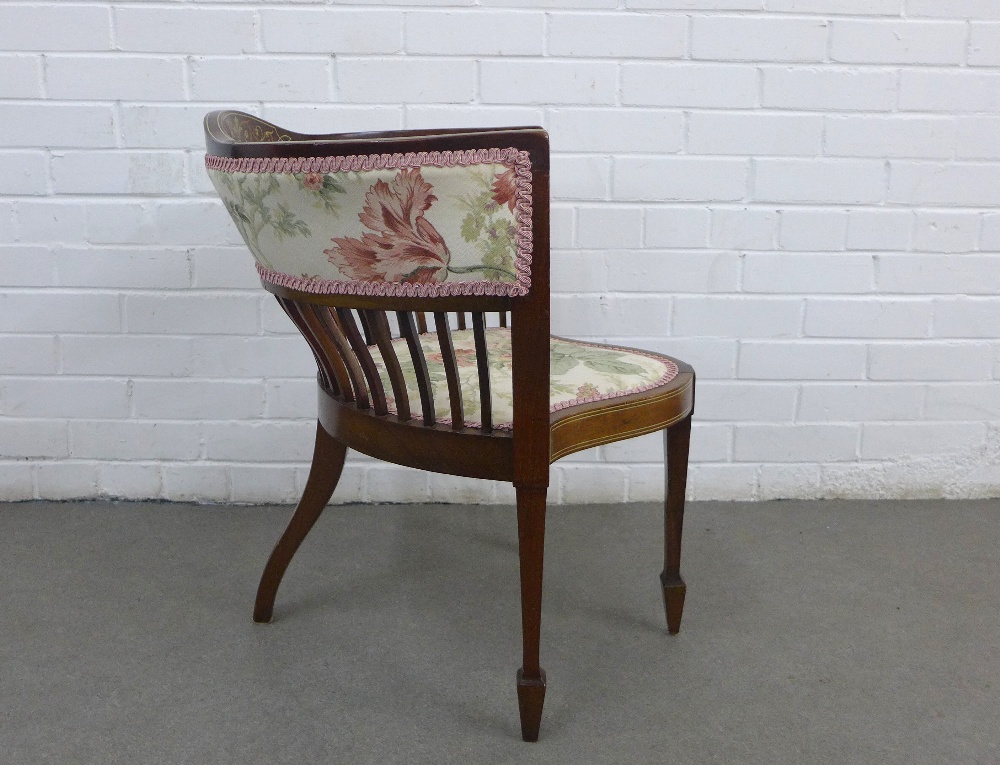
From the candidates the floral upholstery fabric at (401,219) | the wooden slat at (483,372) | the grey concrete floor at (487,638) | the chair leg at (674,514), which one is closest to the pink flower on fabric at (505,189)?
the floral upholstery fabric at (401,219)

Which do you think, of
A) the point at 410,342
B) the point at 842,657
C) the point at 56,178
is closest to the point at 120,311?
the point at 56,178

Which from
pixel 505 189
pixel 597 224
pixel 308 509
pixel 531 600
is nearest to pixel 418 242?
pixel 505 189

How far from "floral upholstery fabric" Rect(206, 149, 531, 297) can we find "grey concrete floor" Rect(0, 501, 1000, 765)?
2.14ft

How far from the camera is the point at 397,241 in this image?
1.07m

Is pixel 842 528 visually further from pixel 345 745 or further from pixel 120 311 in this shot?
pixel 120 311

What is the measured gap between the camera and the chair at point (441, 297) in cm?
102

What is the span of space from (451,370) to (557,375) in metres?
0.24

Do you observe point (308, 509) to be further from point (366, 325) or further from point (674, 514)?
point (674, 514)

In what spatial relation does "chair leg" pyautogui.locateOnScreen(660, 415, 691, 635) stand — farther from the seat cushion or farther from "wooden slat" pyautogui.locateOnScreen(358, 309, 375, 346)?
"wooden slat" pyautogui.locateOnScreen(358, 309, 375, 346)

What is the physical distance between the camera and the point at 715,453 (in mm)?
2066

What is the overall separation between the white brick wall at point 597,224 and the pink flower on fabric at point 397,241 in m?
0.86

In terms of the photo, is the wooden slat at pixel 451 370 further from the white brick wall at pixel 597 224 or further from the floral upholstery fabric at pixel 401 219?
the white brick wall at pixel 597 224

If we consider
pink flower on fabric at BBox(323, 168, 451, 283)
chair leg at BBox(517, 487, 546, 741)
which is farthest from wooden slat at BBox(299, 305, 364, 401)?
chair leg at BBox(517, 487, 546, 741)

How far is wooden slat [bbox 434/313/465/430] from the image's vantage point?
1.07m
